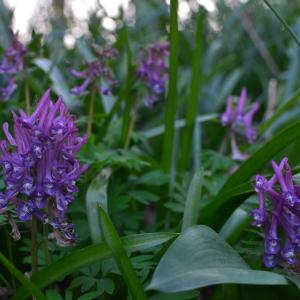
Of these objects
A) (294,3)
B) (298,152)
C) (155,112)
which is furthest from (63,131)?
(294,3)

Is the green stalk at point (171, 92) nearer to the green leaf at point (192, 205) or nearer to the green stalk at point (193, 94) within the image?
the green stalk at point (193, 94)

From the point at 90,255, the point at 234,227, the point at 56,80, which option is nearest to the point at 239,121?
the point at 234,227

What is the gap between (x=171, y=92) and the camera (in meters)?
1.97

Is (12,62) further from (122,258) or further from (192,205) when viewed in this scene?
(122,258)

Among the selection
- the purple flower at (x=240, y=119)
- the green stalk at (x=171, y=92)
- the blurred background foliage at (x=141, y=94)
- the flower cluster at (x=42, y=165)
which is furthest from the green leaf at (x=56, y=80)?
the flower cluster at (x=42, y=165)

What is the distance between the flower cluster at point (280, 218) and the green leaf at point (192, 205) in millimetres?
218

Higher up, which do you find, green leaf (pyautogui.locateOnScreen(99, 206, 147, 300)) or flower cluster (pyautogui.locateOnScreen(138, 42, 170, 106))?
flower cluster (pyautogui.locateOnScreen(138, 42, 170, 106))

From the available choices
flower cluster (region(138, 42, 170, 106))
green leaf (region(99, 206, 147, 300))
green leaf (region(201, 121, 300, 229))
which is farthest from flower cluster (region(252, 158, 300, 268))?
flower cluster (region(138, 42, 170, 106))

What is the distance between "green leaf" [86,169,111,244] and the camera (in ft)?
4.86

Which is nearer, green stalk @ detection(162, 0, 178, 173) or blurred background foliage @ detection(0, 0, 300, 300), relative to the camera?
blurred background foliage @ detection(0, 0, 300, 300)

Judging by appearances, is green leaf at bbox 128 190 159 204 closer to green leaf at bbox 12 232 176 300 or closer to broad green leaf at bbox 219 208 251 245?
broad green leaf at bbox 219 208 251 245

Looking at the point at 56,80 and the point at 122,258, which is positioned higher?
the point at 56,80

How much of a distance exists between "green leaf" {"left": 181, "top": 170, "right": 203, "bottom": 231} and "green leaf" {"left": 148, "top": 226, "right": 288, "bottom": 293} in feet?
0.70

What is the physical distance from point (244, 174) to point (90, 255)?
63 centimetres
